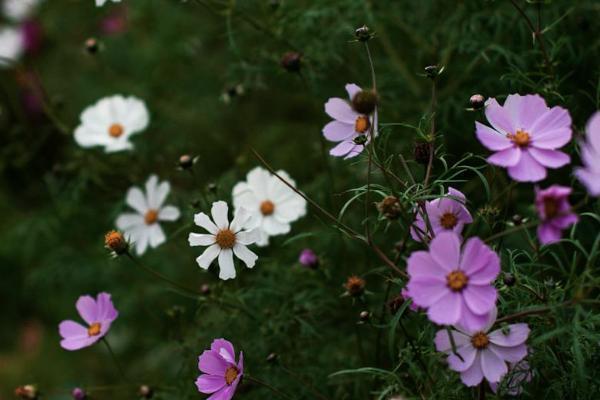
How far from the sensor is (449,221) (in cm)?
95

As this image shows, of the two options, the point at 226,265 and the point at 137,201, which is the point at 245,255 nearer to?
A: the point at 226,265

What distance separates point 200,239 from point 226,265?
58 millimetres

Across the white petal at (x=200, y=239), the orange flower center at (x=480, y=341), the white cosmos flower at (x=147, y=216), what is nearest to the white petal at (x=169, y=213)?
the white cosmos flower at (x=147, y=216)

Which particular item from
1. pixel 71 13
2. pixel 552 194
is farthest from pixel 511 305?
pixel 71 13

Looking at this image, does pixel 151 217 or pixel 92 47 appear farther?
pixel 92 47

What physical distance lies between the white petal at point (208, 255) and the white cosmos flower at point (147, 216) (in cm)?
41

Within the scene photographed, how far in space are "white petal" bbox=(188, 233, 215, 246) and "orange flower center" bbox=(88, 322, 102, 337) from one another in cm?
26

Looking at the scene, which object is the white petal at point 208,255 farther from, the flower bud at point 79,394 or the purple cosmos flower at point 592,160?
the purple cosmos flower at point 592,160

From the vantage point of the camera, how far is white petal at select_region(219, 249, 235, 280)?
1.07 m

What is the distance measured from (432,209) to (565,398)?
1.19ft

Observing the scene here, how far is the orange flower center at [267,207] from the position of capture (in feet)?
4.62

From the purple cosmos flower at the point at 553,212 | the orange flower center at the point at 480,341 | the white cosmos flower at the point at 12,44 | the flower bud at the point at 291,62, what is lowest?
the white cosmos flower at the point at 12,44

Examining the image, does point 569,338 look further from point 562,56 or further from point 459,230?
point 562,56

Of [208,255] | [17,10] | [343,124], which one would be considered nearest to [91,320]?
[208,255]
